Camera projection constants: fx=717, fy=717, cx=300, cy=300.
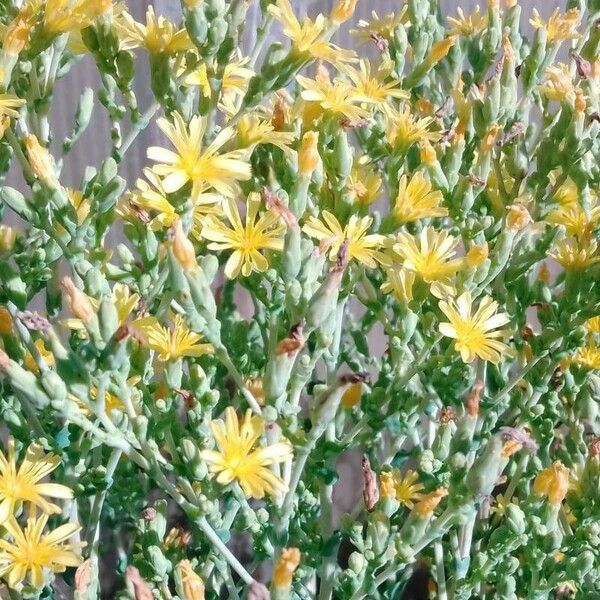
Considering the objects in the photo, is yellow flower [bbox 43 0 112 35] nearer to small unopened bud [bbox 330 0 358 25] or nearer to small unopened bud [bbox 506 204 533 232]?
small unopened bud [bbox 330 0 358 25]

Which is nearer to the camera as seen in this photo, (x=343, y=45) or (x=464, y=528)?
(x=464, y=528)

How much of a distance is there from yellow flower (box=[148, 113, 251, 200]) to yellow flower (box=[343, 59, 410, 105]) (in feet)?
0.52

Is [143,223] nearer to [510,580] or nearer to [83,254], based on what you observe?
[83,254]

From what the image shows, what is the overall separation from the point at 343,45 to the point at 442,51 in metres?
0.36

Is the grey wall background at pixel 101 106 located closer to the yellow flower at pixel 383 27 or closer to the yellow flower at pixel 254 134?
the yellow flower at pixel 383 27

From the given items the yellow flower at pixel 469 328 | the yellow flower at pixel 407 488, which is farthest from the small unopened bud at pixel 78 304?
the yellow flower at pixel 407 488

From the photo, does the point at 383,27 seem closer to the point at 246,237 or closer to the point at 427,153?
the point at 427,153

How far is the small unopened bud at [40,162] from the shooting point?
57 cm

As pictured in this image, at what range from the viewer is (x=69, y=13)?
58cm

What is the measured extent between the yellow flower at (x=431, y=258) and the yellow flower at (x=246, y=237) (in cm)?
11

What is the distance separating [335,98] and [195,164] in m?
0.17

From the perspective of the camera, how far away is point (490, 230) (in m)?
0.75

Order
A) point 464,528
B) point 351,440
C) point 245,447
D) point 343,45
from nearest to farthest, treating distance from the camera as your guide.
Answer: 1. point 245,447
2. point 351,440
3. point 464,528
4. point 343,45

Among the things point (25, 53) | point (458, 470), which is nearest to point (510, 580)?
point (458, 470)
